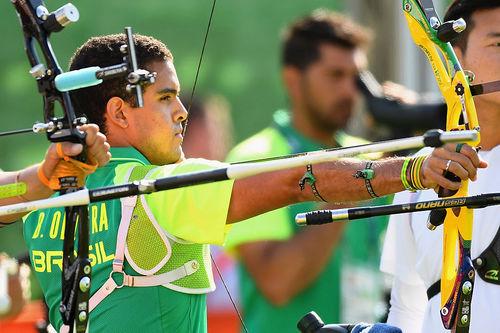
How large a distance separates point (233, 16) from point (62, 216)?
19.4 ft

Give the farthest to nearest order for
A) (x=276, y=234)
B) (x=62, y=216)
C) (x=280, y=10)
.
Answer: (x=280, y=10)
(x=276, y=234)
(x=62, y=216)

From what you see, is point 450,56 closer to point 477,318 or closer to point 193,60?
point 477,318

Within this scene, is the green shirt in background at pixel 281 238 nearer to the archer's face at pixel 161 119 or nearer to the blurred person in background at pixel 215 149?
the blurred person in background at pixel 215 149

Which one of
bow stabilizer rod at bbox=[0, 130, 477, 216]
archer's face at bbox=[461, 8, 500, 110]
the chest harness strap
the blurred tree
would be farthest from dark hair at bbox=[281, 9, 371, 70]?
bow stabilizer rod at bbox=[0, 130, 477, 216]

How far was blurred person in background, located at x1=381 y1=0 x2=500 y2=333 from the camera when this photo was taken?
4270mm

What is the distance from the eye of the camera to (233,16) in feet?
32.5

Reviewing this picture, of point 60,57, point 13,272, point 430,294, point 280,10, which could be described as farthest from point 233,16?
point 430,294

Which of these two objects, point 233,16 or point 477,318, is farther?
point 233,16

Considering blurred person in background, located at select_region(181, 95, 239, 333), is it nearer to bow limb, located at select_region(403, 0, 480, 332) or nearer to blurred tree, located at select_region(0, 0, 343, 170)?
blurred tree, located at select_region(0, 0, 343, 170)

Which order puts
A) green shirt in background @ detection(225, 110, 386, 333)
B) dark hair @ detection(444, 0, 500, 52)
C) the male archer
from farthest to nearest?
green shirt in background @ detection(225, 110, 386, 333) → dark hair @ detection(444, 0, 500, 52) → the male archer

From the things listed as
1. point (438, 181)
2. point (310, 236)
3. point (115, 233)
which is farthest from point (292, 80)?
point (438, 181)

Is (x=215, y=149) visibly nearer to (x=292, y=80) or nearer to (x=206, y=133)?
(x=206, y=133)

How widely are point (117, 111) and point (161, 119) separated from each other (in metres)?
0.17

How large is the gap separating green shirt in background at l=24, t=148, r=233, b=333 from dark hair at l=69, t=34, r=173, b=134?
18cm
